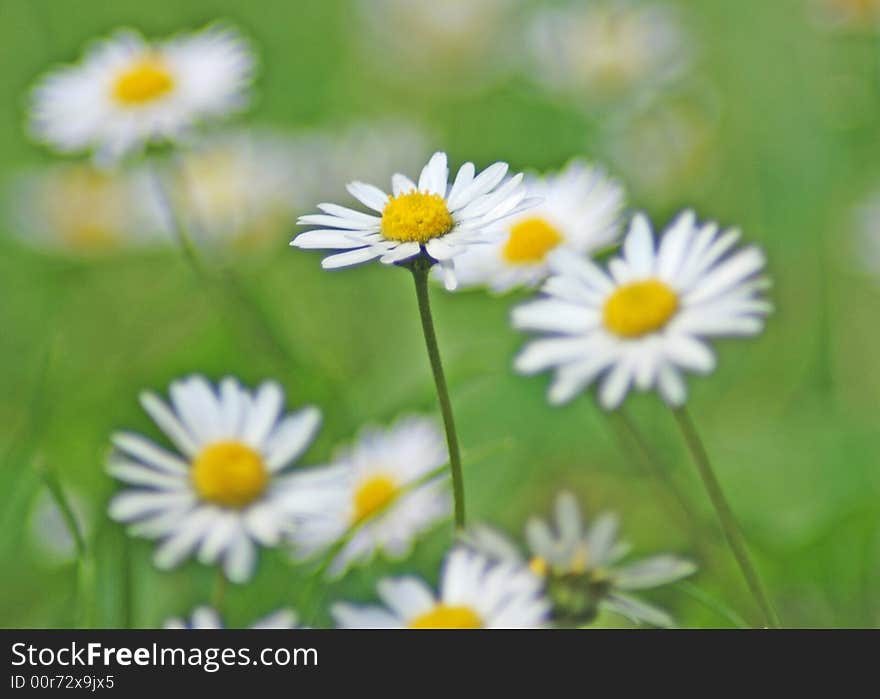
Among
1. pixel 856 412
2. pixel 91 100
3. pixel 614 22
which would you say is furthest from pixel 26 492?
pixel 614 22

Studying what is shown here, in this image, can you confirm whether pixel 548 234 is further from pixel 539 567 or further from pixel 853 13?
pixel 853 13

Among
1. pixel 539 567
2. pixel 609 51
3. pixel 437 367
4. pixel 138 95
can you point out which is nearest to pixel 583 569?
pixel 539 567

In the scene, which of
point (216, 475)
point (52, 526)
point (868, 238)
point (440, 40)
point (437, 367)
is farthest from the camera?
point (440, 40)

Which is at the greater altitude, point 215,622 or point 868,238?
point 868,238

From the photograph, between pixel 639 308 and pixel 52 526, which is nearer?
pixel 639 308

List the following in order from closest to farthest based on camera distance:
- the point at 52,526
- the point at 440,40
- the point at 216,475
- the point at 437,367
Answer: the point at 437,367, the point at 216,475, the point at 52,526, the point at 440,40

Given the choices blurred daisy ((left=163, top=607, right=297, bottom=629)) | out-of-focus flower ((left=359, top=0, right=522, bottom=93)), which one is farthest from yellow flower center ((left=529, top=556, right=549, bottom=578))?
out-of-focus flower ((left=359, top=0, right=522, bottom=93))

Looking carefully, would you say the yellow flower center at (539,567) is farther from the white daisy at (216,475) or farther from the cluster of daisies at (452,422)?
the white daisy at (216,475)
